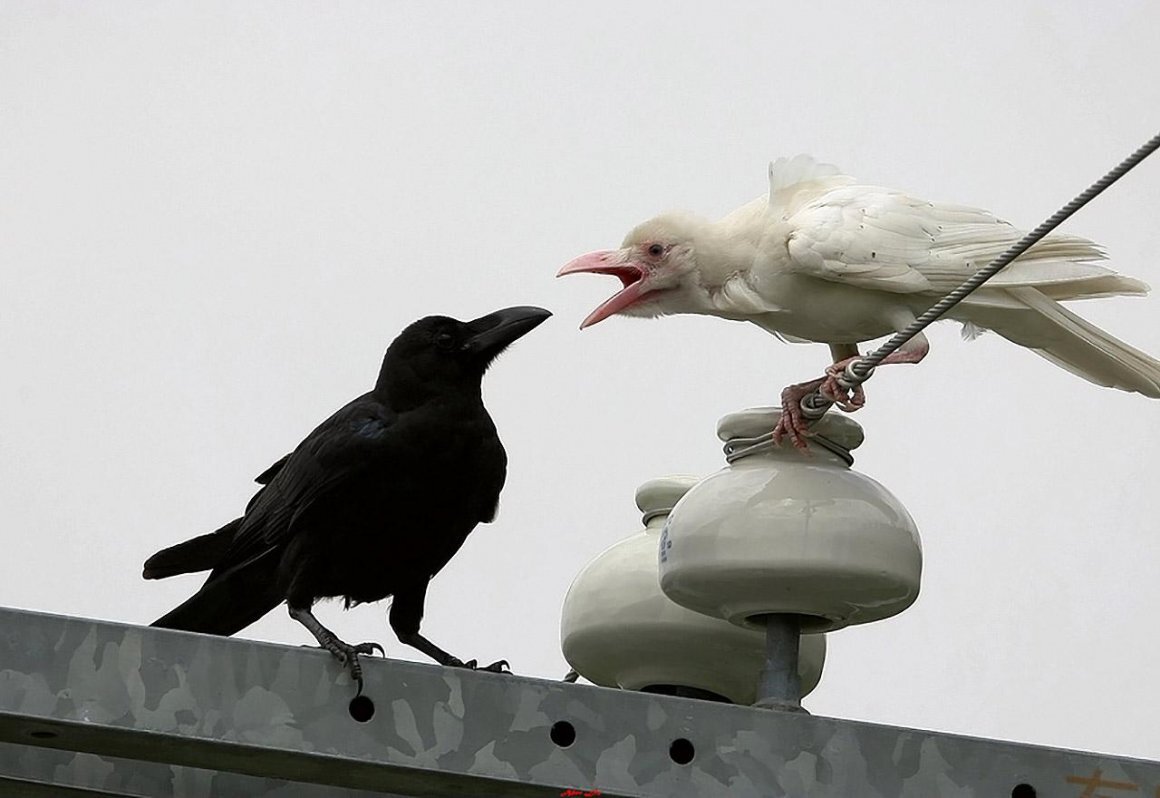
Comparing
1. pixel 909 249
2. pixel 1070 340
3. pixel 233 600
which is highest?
pixel 909 249

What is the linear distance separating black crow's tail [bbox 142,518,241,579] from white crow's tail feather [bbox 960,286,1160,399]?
237 centimetres

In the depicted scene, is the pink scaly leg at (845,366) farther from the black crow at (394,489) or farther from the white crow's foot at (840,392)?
the black crow at (394,489)

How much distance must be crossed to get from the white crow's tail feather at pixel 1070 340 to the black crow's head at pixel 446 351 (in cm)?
136

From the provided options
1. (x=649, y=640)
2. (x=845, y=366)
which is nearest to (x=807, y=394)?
(x=845, y=366)


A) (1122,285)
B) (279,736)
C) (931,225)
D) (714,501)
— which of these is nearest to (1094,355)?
(1122,285)

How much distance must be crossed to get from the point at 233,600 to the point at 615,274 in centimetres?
158

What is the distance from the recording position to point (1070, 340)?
17.7ft

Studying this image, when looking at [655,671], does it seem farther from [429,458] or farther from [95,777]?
[95,777]

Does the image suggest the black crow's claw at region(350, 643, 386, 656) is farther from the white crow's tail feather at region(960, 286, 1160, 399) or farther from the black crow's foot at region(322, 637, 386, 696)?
the white crow's tail feather at region(960, 286, 1160, 399)

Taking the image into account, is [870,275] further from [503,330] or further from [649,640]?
[649,640]

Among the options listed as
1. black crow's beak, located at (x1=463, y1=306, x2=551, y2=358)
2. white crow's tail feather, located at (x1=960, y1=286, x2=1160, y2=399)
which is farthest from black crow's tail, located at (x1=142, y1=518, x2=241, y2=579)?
white crow's tail feather, located at (x1=960, y1=286, x2=1160, y2=399)

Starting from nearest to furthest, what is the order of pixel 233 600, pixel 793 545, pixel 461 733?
pixel 461 733
pixel 793 545
pixel 233 600

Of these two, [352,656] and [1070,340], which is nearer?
[352,656]

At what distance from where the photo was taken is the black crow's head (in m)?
5.29
